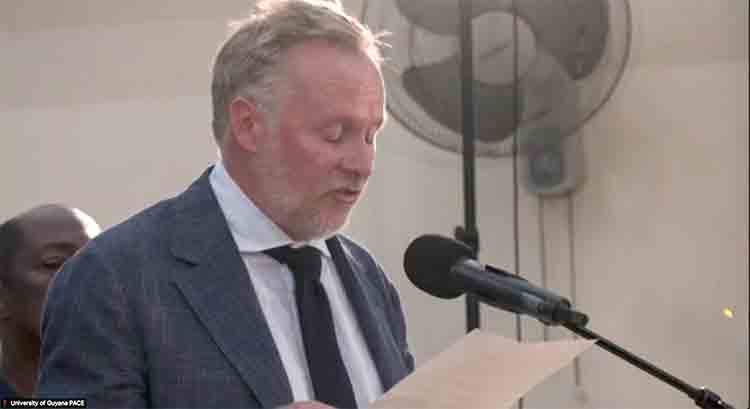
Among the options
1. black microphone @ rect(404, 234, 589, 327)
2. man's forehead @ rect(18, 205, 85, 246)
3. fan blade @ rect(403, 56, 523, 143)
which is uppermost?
fan blade @ rect(403, 56, 523, 143)

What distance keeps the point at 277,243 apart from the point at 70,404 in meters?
0.38

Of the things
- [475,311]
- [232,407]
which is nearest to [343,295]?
[232,407]

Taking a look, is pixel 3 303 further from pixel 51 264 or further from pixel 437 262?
pixel 437 262

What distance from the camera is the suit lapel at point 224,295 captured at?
5.44 ft

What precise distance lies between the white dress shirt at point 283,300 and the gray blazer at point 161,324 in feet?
0.11

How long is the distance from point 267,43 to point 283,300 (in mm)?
353

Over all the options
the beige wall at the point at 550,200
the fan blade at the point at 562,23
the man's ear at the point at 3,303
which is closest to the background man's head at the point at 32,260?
the man's ear at the point at 3,303

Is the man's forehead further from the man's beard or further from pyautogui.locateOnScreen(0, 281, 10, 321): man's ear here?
the man's beard

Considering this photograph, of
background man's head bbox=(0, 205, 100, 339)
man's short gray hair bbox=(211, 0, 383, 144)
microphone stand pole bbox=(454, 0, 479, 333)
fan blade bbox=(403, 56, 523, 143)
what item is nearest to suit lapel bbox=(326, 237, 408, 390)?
man's short gray hair bbox=(211, 0, 383, 144)

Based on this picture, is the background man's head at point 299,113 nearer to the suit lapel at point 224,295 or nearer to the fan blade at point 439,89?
the suit lapel at point 224,295

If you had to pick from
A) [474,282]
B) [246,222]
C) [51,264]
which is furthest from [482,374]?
[51,264]

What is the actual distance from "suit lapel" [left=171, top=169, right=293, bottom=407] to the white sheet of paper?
21cm

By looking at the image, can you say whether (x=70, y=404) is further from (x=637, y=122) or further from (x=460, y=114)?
(x=637, y=122)

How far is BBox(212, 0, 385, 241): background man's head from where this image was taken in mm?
1804
